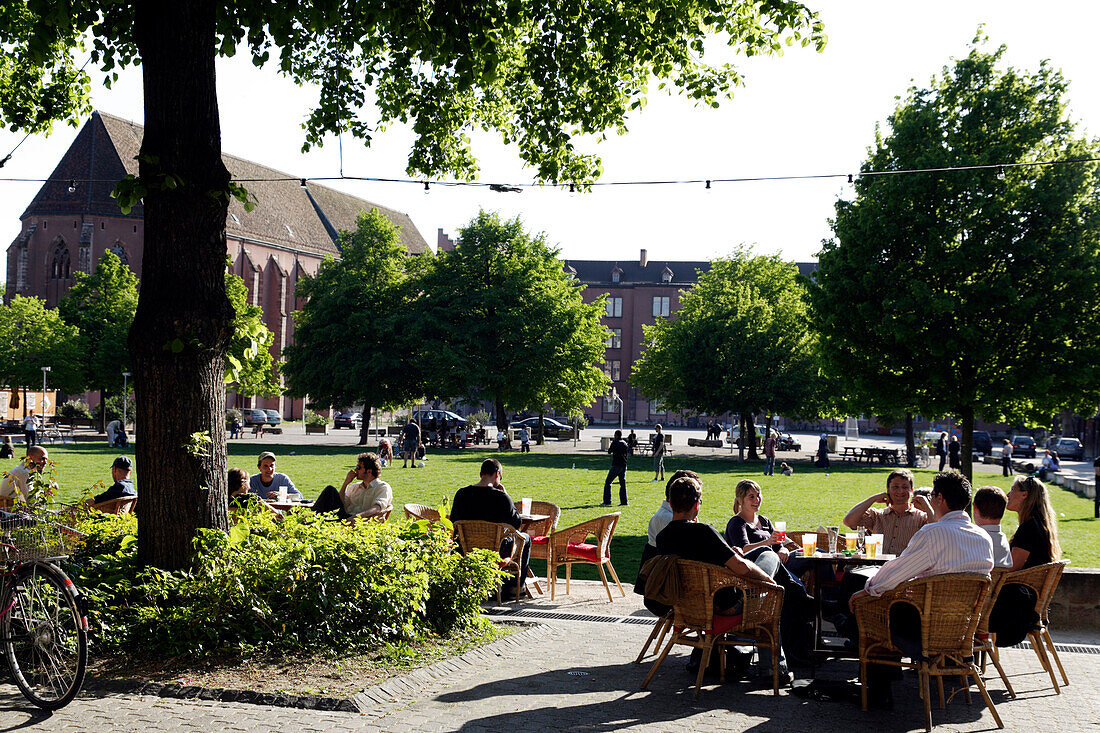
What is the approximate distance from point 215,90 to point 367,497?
15.9 feet

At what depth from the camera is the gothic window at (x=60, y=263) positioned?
7088cm

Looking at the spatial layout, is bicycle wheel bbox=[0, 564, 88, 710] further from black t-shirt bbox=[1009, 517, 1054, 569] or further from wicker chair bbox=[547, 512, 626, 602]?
black t-shirt bbox=[1009, 517, 1054, 569]

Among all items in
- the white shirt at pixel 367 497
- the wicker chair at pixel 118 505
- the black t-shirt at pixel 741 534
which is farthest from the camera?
the white shirt at pixel 367 497

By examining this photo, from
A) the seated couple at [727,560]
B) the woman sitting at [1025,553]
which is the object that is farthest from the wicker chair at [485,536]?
the woman sitting at [1025,553]

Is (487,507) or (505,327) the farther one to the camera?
(505,327)

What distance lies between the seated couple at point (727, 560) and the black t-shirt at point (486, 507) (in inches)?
108

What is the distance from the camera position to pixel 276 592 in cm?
707

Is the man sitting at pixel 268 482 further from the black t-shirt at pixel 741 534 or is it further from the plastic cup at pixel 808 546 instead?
the plastic cup at pixel 808 546

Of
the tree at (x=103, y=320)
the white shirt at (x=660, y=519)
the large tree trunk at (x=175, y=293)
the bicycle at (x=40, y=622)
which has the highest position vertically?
the tree at (x=103, y=320)

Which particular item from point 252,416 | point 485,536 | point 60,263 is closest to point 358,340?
point 252,416

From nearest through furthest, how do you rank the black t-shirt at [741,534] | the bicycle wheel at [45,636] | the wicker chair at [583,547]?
the bicycle wheel at [45,636], the black t-shirt at [741,534], the wicker chair at [583,547]

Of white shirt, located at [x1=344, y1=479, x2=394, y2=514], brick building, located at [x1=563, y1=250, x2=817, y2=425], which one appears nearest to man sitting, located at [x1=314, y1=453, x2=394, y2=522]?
white shirt, located at [x1=344, y1=479, x2=394, y2=514]

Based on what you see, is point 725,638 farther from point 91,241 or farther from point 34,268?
point 34,268

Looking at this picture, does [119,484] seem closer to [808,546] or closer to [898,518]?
[808,546]
